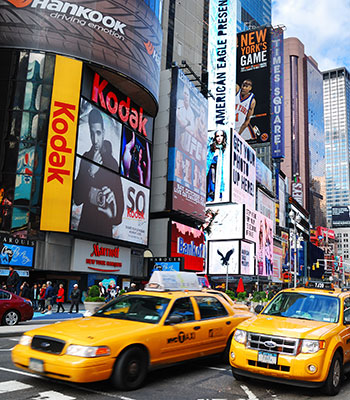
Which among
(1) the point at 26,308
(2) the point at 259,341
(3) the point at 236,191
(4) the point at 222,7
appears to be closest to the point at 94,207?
(1) the point at 26,308

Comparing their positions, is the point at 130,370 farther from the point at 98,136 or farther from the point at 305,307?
the point at 98,136

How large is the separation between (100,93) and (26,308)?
23555 mm

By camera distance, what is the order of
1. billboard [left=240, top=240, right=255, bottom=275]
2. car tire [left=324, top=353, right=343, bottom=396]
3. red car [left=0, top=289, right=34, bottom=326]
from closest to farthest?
car tire [left=324, top=353, right=343, bottom=396] < red car [left=0, top=289, right=34, bottom=326] < billboard [left=240, top=240, right=255, bottom=275]

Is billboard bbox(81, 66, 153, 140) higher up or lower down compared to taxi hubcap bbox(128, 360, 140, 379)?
higher up

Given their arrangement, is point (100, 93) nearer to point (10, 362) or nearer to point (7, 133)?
point (7, 133)

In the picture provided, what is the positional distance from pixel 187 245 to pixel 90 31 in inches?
970

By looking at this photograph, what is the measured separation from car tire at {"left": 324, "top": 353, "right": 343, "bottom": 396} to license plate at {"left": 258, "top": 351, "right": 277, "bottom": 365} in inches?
33.3

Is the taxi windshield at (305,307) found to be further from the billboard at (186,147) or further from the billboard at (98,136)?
the billboard at (186,147)

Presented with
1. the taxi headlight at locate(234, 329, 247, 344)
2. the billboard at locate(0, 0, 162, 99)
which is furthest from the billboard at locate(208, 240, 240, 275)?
the taxi headlight at locate(234, 329, 247, 344)

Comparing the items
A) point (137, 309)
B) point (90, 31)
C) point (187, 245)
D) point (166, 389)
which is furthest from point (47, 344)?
point (187, 245)

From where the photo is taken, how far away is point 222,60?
78.8 meters

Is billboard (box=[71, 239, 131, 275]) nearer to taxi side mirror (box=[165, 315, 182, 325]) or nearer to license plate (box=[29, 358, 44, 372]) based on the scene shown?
taxi side mirror (box=[165, 315, 182, 325])

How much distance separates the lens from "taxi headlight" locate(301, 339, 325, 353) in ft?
22.6

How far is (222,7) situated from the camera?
258ft
